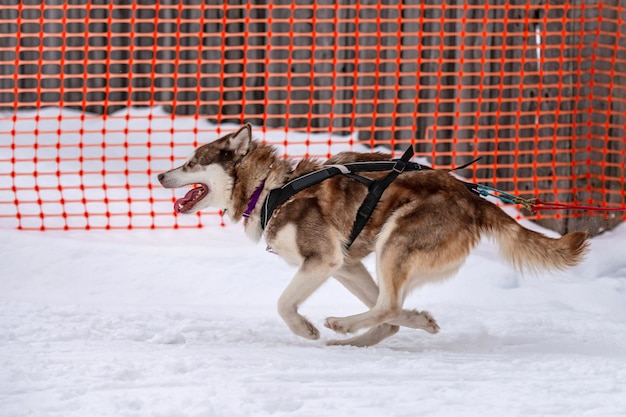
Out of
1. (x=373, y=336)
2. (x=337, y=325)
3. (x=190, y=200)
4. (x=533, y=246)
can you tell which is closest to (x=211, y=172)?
(x=190, y=200)

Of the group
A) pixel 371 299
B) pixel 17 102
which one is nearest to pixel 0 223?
pixel 17 102

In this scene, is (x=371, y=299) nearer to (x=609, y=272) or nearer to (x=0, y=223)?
(x=609, y=272)

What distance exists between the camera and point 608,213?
8023 millimetres

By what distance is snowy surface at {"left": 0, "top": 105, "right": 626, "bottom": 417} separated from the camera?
393cm

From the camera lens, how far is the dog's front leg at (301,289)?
504 cm

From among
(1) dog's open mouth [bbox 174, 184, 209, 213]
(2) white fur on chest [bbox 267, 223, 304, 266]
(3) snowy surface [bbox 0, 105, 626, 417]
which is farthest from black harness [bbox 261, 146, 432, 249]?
(3) snowy surface [bbox 0, 105, 626, 417]

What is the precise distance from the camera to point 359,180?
518 cm

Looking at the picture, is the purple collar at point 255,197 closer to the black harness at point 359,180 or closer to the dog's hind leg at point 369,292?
the black harness at point 359,180

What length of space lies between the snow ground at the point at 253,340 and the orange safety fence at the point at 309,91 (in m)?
0.83

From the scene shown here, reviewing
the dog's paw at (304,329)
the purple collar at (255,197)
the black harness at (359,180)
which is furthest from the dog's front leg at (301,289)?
the purple collar at (255,197)

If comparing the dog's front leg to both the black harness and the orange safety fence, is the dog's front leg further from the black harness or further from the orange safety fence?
the orange safety fence

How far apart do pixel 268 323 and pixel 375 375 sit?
62.1 inches

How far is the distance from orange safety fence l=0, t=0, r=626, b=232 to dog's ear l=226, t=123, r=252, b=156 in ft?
8.65

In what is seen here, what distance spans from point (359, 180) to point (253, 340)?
1.05 meters
